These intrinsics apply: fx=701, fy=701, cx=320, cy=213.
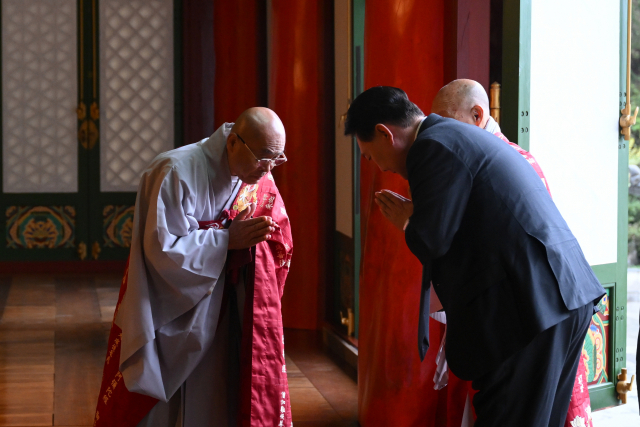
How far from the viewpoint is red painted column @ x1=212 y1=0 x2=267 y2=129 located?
5207mm

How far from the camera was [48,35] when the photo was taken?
623 centimetres

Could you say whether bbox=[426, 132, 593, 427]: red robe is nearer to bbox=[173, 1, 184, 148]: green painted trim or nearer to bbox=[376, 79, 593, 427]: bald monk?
bbox=[376, 79, 593, 427]: bald monk

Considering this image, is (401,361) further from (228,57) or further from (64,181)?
(64,181)

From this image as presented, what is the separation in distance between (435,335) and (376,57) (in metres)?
1.11

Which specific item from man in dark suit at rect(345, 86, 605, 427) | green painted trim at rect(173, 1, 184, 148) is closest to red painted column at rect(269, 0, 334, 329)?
green painted trim at rect(173, 1, 184, 148)

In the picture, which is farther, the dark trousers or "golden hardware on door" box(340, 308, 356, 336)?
"golden hardware on door" box(340, 308, 356, 336)

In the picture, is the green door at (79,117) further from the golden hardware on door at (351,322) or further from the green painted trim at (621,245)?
the green painted trim at (621,245)

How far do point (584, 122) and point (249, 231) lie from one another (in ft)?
5.37

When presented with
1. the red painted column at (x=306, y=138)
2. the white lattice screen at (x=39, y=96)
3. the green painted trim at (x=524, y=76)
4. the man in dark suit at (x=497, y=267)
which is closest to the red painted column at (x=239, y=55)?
the red painted column at (x=306, y=138)

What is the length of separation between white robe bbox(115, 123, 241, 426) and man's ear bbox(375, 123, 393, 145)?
0.61 meters

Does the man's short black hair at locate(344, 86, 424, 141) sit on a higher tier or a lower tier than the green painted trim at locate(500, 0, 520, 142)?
lower

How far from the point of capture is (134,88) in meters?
6.34

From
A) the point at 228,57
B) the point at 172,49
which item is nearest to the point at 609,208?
the point at 228,57

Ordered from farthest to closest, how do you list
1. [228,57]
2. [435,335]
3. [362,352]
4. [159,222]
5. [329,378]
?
[228,57] < [329,378] < [362,352] < [435,335] < [159,222]
